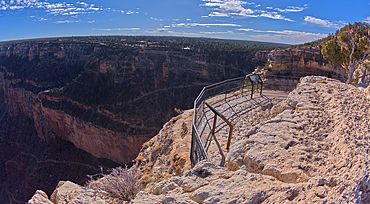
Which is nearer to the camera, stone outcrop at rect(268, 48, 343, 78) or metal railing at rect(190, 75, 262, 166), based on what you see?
metal railing at rect(190, 75, 262, 166)

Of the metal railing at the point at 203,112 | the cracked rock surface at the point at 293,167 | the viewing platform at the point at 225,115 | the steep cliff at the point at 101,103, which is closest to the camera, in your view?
the cracked rock surface at the point at 293,167

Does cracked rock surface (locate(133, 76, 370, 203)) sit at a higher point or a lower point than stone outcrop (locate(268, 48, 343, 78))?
lower

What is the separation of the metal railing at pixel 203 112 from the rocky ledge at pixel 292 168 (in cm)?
113

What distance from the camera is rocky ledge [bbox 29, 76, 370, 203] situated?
7.46 ft

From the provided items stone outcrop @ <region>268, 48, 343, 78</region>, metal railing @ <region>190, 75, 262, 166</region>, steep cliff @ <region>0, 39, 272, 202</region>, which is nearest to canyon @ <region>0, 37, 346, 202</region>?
steep cliff @ <region>0, 39, 272, 202</region>

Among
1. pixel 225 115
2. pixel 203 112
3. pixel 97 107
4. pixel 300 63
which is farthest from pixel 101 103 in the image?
pixel 300 63

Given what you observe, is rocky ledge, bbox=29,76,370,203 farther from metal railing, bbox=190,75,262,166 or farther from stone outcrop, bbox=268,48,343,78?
stone outcrop, bbox=268,48,343,78

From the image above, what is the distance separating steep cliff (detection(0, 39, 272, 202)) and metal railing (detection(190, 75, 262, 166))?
17.9m

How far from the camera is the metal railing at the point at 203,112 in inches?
193

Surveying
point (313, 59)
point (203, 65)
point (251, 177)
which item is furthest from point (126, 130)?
point (251, 177)

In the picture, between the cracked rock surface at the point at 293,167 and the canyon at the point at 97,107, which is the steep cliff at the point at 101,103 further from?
the cracked rock surface at the point at 293,167

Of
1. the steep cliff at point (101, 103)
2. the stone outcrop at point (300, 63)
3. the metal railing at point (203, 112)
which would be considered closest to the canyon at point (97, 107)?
the steep cliff at point (101, 103)

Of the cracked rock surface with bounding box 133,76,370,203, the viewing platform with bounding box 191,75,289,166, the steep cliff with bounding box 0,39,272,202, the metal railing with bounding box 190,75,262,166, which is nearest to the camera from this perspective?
the cracked rock surface with bounding box 133,76,370,203

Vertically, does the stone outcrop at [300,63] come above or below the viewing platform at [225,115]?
above
